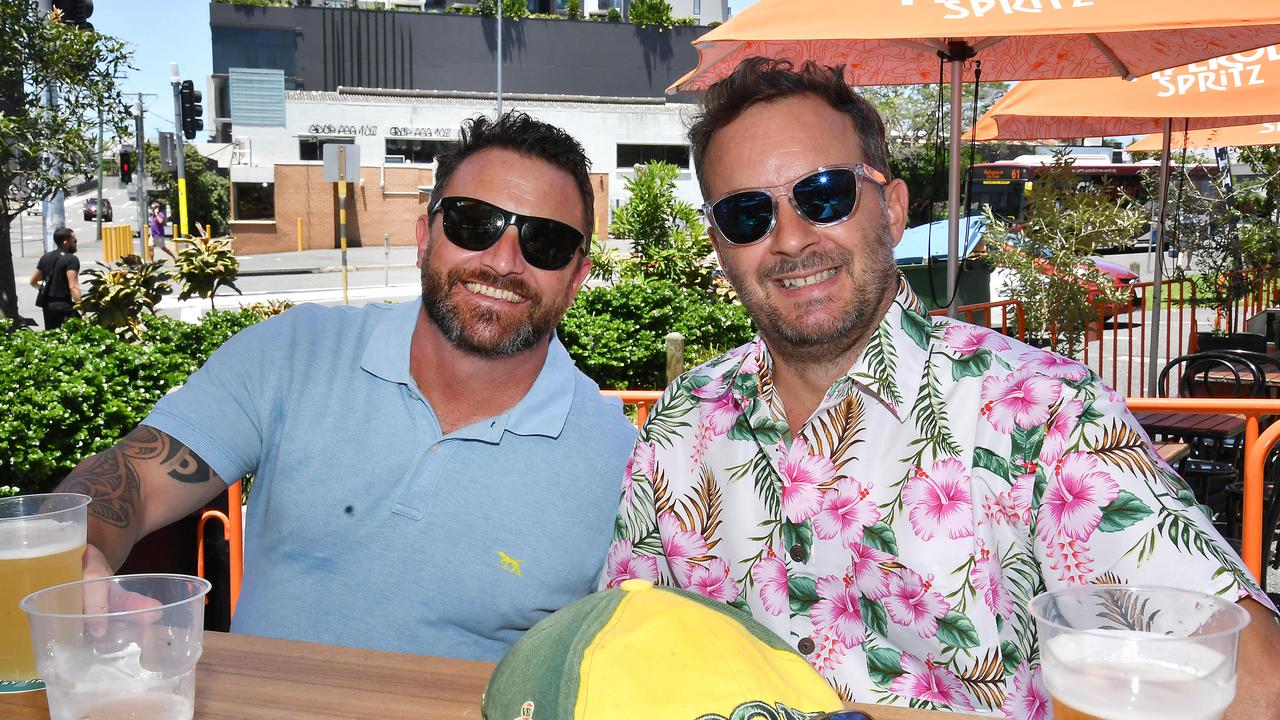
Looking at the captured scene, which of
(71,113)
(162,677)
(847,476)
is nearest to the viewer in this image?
(162,677)

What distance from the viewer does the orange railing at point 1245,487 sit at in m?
3.50

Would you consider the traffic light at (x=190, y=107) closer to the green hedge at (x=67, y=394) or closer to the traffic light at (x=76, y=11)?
the traffic light at (x=76, y=11)

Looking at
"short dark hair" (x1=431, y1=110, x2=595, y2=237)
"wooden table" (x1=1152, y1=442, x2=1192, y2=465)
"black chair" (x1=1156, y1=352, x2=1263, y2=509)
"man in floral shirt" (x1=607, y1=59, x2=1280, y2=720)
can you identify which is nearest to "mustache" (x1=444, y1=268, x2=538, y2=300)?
"short dark hair" (x1=431, y1=110, x2=595, y2=237)

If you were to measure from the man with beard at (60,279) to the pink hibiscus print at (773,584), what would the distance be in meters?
14.1

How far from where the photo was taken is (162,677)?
1398 mm

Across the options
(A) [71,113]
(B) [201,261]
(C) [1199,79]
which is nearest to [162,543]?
(B) [201,261]

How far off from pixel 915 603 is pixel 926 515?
163 millimetres

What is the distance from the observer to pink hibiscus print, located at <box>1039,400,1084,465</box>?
1.78 m

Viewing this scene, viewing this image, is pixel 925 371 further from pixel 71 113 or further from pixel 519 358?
pixel 71 113

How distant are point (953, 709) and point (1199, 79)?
6.38 m

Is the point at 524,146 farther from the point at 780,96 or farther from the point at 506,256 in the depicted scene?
the point at 780,96

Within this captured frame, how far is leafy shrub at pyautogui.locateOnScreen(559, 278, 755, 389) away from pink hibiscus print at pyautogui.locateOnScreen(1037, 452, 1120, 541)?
696 cm

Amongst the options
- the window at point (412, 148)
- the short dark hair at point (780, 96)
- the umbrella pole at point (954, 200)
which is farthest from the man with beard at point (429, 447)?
the window at point (412, 148)

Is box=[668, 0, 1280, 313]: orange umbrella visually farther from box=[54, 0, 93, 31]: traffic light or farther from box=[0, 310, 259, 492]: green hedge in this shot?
box=[54, 0, 93, 31]: traffic light
